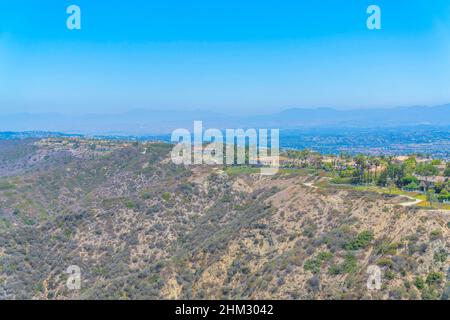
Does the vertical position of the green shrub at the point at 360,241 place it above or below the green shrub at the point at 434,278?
above

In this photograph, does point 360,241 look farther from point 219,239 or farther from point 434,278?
point 219,239

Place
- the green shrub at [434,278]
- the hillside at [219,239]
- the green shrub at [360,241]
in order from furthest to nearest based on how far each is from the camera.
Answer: the green shrub at [360,241], the hillside at [219,239], the green shrub at [434,278]

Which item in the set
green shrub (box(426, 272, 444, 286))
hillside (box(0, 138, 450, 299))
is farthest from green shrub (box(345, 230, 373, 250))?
green shrub (box(426, 272, 444, 286))

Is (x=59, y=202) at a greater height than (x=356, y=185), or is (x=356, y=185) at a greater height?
(x=356, y=185)

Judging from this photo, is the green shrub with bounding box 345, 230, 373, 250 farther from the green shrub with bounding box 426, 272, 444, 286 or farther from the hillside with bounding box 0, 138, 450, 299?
the green shrub with bounding box 426, 272, 444, 286

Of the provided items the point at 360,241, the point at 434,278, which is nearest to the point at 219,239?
the point at 360,241

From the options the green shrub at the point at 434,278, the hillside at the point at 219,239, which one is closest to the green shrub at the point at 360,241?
the hillside at the point at 219,239

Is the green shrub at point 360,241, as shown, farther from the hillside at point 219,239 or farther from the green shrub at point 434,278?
A: the green shrub at point 434,278

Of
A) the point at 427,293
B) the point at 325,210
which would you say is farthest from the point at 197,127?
the point at 427,293
